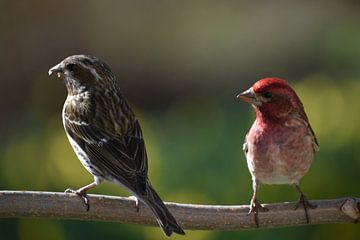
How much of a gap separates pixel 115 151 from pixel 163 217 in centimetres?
70

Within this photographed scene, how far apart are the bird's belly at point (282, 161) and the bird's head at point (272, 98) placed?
0.15 metres

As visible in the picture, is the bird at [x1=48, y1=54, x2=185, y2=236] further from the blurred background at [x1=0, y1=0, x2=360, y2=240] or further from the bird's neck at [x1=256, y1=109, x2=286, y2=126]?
the blurred background at [x1=0, y1=0, x2=360, y2=240]

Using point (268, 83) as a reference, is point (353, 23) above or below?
below

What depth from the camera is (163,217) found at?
398cm

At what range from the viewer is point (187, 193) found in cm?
648

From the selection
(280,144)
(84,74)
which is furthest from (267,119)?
(84,74)

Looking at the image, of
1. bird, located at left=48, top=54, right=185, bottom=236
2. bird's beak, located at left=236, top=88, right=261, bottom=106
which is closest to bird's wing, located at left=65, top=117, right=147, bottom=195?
bird, located at left=48, top=54, right=185, bottom=236

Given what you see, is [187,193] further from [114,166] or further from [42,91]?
[42,91]

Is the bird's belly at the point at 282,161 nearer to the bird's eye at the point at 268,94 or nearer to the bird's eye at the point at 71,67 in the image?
the bird's eye at the point at 268,94

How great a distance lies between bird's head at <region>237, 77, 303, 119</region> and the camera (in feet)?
13.4

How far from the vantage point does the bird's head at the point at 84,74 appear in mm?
4633

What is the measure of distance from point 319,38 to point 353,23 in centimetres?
104

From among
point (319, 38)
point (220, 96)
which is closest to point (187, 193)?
point (220, 96)

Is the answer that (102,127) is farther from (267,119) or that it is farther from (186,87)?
(186,87)
